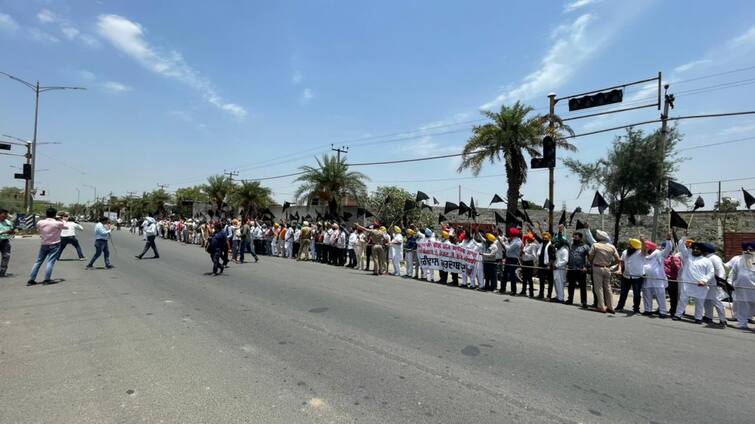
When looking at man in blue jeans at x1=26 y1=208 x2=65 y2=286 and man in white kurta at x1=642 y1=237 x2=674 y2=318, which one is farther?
man in blue jeans at x1=26 y1=208 x2=65 y2=286

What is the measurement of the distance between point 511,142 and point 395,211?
12994 mm

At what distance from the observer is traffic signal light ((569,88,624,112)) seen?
13.9 meters

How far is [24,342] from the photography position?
220 inches

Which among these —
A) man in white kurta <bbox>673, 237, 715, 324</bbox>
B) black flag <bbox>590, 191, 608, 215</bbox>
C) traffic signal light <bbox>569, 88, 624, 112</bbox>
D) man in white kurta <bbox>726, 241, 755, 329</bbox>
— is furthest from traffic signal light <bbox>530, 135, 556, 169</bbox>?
man in white kurta <bbox>726, 241, 755, 329</bbox>

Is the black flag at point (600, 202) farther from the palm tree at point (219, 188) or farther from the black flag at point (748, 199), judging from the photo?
the palm tree at point (219, 188)

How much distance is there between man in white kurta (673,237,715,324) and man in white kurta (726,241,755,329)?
1.71 ft

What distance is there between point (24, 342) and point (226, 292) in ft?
13.6

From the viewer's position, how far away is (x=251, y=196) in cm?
4125

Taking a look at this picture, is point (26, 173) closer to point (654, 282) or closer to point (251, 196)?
point (251, 196)

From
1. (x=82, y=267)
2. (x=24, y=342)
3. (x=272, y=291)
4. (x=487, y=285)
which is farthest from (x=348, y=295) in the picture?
(x=82, y=267)

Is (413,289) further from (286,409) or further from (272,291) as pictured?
(286,409)

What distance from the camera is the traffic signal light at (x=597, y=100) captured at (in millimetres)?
13859

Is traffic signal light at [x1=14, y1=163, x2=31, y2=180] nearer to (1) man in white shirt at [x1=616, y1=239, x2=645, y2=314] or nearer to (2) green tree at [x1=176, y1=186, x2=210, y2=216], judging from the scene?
(2) green tree at [x1=176, y1=186, x2=210, y2=216]

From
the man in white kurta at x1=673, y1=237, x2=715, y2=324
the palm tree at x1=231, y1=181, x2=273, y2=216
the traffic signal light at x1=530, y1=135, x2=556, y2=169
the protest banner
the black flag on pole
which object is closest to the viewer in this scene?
the man in white kurta at x1=673, y1=237, x2=715, y2=324
